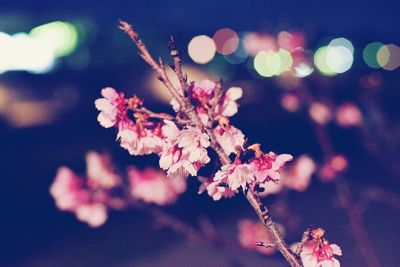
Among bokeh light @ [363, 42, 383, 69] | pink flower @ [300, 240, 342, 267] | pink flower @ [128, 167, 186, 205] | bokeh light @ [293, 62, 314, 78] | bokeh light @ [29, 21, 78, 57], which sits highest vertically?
bokeh light @ [363, 42, 383, 69]

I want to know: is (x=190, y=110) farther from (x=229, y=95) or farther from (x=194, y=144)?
(x=229, y=95)

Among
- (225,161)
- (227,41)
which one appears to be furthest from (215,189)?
(227,41)

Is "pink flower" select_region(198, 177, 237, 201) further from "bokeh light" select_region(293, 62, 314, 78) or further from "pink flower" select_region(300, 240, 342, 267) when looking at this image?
"bokeh light" select_region(293, 62, 314, 78)

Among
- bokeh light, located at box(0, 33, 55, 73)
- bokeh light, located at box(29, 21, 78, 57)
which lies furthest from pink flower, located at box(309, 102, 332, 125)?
bokeh light, located at box(29, 21, 78, 57)

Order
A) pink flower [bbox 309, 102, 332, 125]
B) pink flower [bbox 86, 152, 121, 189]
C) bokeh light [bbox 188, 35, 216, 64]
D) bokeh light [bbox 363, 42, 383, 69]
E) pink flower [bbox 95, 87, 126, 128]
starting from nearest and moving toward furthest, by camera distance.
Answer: pink flower [bbox 95, 87, 126, 128] → pink flower [bbox 86, 152, 121, 189] → pink flower [bbox 309, 102, 332, 125] → bokeh light [bbox 188, 35, 216, 64] → bokeh light [bbox 363, 42, 383, 69]

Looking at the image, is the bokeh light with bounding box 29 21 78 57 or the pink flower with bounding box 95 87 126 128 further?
the bokeh light with bounding box 29 21 78 57

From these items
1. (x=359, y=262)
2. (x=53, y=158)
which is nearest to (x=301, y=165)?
(x=359, y=262)

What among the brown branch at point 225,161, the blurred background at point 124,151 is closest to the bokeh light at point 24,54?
the blurred background at point 124,151
